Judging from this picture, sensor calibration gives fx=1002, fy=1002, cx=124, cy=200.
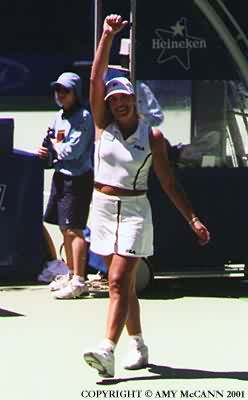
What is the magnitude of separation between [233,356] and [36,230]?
298cm

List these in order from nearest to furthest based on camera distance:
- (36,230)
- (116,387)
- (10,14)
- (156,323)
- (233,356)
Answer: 1. (116,387)
2. (233,356)
3. (156,323)
4. (36,230)
5. (10,14)

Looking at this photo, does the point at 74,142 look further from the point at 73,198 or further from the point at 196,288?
the point at 196,288

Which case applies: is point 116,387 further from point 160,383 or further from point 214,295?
point 214,295

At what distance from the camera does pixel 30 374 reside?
6.04 meters

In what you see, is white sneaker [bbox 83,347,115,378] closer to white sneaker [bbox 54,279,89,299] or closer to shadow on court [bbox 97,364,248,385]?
shadow on court [bbox 97,364,248,385]

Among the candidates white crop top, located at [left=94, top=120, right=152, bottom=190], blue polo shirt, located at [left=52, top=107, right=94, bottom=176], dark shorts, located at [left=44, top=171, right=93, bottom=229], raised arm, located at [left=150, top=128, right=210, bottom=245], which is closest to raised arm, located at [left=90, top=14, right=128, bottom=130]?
white crop top, located at [left=94, top=120, right=152, bottom=190]

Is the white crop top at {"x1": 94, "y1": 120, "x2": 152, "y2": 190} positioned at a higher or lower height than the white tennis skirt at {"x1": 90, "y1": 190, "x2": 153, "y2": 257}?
higher

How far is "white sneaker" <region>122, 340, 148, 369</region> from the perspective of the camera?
6.11m

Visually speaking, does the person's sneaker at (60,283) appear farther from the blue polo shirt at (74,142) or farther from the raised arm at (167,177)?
the raised arm at (167,177)

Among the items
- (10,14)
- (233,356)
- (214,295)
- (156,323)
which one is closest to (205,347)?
(233,356)

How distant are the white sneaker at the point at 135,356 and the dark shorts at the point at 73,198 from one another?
2244 millimetres

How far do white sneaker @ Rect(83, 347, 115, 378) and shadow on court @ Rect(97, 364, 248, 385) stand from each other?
0.32 feet

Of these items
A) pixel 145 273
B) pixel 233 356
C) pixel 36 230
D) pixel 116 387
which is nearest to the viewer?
pixel 116 387

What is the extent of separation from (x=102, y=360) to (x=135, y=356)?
459 mm
